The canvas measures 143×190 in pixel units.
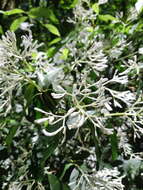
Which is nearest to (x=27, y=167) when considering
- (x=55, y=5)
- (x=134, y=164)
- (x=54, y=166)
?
(x=54, y=166)

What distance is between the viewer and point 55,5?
221cm

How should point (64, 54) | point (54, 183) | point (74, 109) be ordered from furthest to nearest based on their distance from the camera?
point (64, 54)
point (54, 183)
point (74, 109)

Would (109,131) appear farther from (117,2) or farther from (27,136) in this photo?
(117,2)

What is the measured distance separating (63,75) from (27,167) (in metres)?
0.29

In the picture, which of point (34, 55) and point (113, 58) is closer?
point (34, 55)

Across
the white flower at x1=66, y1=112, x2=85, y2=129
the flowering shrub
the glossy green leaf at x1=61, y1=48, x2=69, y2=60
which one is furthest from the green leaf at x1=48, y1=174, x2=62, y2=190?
the glossy green leaf at x1=61, y1=48, x2=69, y2=60

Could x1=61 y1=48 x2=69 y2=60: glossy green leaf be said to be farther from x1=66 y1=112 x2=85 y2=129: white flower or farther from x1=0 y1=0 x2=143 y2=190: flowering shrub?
x1=66 y1=112 x2=85 y2=129: white flower

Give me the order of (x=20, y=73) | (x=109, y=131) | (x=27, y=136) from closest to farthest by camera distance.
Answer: (x=109, y=131) < (x=20, y=73) < (x=27, y=136)

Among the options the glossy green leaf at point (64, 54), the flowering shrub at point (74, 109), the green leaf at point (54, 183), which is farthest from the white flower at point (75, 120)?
the glossy green leaf at point (64, 54)

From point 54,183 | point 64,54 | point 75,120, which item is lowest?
point 54,183

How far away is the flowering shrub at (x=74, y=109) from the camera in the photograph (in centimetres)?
87

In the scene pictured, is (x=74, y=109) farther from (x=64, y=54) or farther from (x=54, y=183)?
(x=64, y=54)

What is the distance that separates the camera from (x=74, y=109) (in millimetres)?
828

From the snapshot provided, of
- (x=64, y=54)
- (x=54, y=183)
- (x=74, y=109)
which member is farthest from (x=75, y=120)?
(x=64, y=54)
